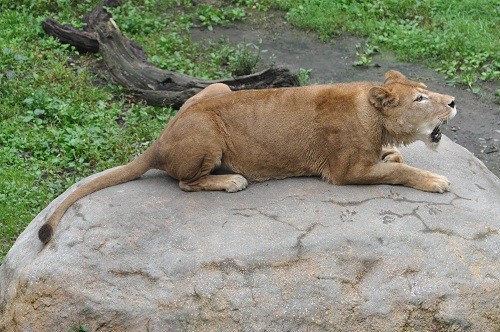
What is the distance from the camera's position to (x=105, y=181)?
7.94 m

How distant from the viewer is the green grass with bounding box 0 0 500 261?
34.3 feet

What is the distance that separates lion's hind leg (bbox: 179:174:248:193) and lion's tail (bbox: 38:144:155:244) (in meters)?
0.41

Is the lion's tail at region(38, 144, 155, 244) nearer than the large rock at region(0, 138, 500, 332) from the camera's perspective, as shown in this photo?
No

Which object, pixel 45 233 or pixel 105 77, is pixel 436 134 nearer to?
pixel 45 233

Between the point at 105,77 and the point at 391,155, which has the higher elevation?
the point at 391,155

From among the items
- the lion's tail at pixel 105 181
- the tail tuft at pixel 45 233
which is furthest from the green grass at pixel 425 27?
the tail tuft at pixel 45 233

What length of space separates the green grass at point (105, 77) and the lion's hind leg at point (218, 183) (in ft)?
7.56

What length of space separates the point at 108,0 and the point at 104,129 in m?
3.54

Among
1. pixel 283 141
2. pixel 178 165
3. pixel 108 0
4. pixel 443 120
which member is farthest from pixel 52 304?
pixel 108 0

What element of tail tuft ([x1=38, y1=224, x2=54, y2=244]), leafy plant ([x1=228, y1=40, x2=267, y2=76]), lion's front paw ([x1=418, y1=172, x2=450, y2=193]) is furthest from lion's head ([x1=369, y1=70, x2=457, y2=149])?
leafy plant ([x1=228, y1=40, x2=267, y2=76])

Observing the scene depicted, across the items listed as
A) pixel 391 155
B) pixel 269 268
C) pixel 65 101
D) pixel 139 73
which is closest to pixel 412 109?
pixel 391 155

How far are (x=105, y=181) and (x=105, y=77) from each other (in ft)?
15.7

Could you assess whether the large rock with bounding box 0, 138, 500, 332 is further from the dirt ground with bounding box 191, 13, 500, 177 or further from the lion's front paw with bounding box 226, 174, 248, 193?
the dirt ground with bounding box 191, 13, 500, 177

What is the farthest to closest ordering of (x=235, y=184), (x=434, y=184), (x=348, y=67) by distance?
(x=348, y=67) < (x=235, y=184) < (x=434, y=184)
